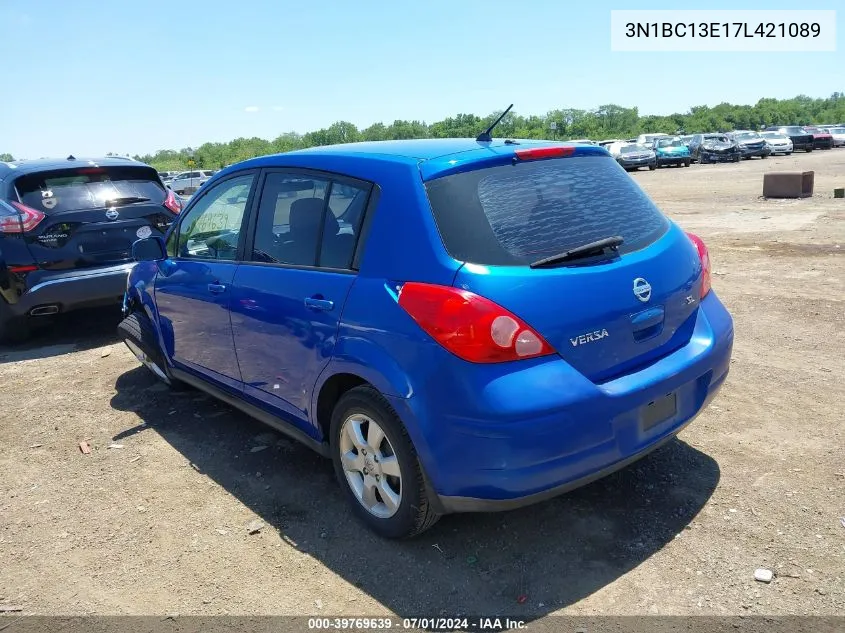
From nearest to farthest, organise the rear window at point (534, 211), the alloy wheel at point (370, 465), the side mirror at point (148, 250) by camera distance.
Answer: the rear window at point (534, 211) < the alloy wheel at point (370, 465) < the side mirror at point (148, 250)

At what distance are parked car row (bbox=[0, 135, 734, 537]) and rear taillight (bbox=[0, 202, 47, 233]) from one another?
3.43 metres

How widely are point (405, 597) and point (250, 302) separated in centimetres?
184

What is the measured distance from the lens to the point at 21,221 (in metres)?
6.69

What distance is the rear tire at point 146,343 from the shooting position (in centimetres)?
526

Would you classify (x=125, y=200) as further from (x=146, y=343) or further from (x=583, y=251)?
(x=583, y=251)

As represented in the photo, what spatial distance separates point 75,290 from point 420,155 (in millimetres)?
4982

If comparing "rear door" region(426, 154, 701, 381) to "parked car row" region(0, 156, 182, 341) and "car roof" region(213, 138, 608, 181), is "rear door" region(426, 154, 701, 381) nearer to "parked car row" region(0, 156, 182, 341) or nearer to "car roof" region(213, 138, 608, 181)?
"car roof" region(213, 138, 608, 181)

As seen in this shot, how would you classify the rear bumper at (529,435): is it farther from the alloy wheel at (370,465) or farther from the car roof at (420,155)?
the car roof at (420,155)

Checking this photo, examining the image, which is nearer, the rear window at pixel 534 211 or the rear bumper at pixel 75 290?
the rear window at pixel 534 211

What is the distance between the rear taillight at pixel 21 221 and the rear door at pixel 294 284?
12.8 feet

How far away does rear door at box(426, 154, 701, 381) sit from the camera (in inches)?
110

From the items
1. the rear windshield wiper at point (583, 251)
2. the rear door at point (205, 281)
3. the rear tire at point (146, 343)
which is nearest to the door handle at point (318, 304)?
the rear door at point (205, 281)

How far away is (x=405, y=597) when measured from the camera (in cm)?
291

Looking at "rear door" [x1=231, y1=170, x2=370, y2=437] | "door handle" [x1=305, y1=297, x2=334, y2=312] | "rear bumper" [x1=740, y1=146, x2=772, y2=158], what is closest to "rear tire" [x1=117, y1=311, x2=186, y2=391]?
"rear door" [x1=231, y1=170, x2=370, y2=437]
